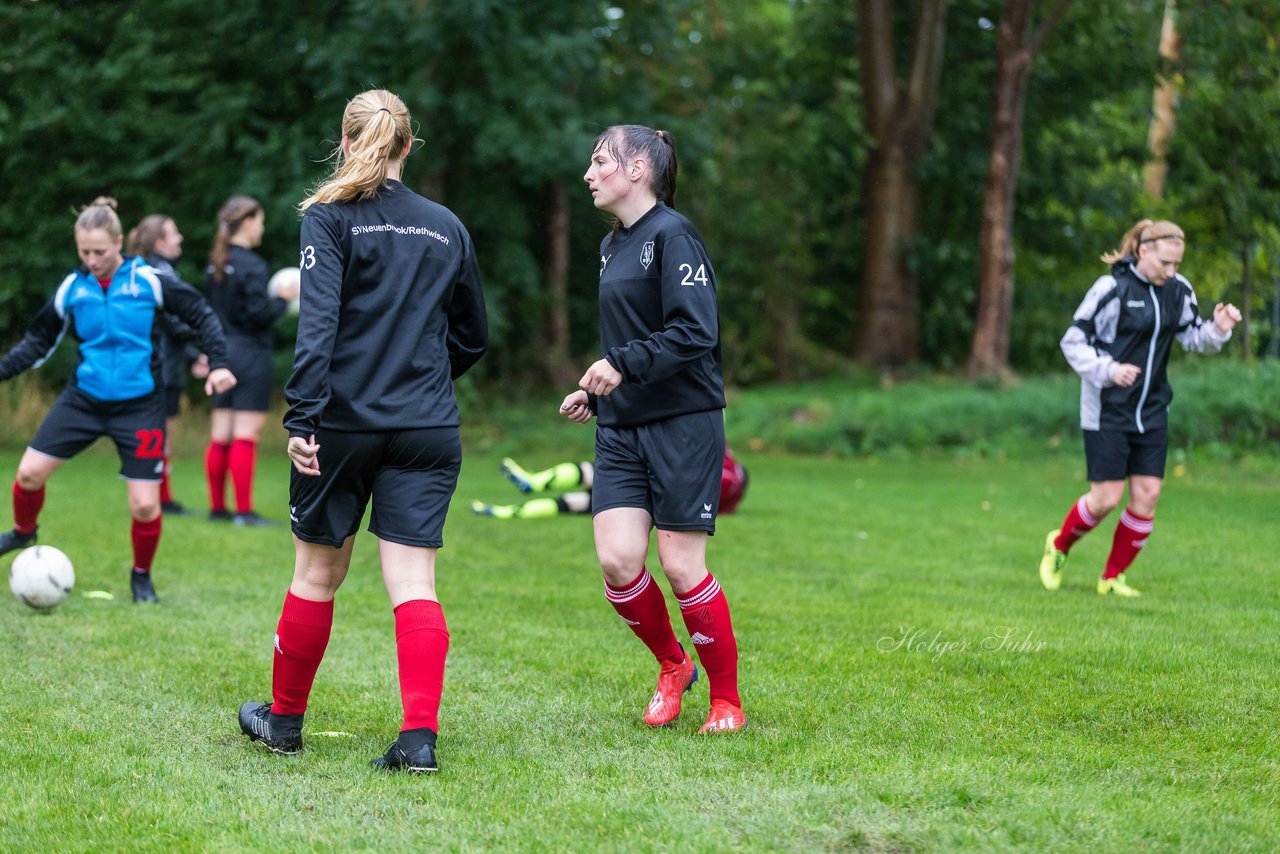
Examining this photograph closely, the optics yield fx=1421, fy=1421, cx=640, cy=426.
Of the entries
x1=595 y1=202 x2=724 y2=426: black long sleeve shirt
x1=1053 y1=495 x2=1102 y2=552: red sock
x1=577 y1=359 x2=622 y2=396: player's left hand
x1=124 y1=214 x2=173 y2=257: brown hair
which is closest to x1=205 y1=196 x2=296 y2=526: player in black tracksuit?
x1=124 y1=214 x2=173 y2=257: brown hair

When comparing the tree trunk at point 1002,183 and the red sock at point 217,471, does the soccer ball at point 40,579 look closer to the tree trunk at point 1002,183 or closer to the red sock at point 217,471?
the red sock at point 217,471

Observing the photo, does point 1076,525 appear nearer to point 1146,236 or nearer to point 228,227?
point 1146,236

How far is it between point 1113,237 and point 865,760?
2042 cm

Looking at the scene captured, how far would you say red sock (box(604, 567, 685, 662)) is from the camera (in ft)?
16.2

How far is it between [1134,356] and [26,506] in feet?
19.1

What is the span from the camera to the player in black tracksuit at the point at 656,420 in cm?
474

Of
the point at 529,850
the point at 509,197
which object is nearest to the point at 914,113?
the point at 509,197

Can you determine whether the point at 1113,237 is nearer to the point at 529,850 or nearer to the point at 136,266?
the point at 136,266

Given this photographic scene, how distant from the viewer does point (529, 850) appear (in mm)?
3584

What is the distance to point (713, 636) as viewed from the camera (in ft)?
16.0

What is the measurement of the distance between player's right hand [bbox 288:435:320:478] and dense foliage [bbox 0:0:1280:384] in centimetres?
1370

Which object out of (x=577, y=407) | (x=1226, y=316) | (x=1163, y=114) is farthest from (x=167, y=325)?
Result: (x=1163, y=114)

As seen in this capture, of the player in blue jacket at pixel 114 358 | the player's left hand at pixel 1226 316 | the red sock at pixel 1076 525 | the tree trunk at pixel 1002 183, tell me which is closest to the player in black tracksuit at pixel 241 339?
the player in blue jacket at pixel 114 358

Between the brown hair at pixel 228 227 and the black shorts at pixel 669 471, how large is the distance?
6.01 metres
